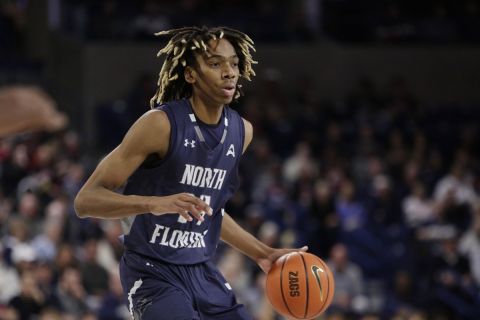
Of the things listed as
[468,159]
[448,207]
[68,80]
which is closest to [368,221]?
[448,207]

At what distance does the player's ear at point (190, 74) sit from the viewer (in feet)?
16.3

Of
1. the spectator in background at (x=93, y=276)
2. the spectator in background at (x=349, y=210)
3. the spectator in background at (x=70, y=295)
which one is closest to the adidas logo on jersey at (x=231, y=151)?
the spectator in background at (x=70, y=295)

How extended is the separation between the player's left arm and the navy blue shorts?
0.33 m

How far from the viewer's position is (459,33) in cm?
1828

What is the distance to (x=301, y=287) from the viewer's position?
5035 millimetres

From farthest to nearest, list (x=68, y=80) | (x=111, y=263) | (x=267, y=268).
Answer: (x=68, y=80)
(x=111, y=263)
(x=267, y=268)

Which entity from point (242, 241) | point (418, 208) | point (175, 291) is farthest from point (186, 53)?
point (418, 208)

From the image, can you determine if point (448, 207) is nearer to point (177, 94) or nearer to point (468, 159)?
point (468, 159)

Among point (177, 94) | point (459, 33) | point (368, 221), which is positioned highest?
point (177, 94)

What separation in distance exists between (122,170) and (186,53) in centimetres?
70

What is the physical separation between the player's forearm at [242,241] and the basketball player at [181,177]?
0.55 ft

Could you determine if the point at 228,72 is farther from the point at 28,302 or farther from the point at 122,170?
the point at 28,302

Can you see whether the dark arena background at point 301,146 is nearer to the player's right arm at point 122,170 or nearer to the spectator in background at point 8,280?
the spectator in background at point 8,280

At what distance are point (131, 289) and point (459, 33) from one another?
14.4 metres
